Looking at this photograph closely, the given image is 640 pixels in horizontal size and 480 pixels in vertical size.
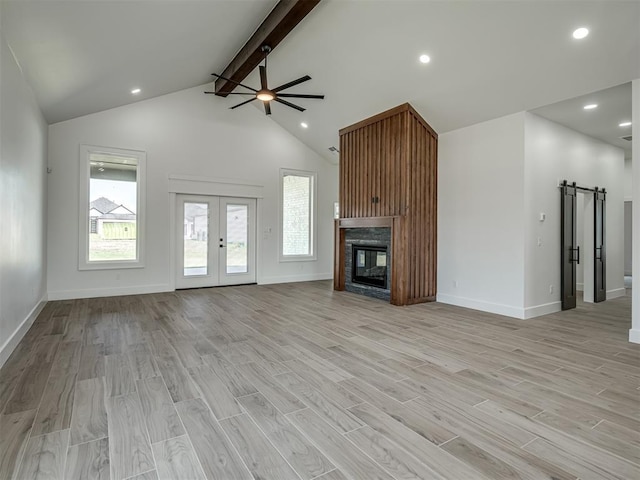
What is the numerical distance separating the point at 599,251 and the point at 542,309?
2.40 meters

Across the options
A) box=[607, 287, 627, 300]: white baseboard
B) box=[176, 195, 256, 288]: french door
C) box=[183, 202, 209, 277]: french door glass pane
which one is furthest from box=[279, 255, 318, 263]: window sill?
box=[607, 287, 627, 300]: white baseboard

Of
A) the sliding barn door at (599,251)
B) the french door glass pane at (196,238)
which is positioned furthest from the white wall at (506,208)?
the french door glass pane at (196,238)

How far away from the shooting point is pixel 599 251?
680 cm

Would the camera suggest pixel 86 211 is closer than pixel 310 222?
Yes

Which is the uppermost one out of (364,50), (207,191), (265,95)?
(364,50)

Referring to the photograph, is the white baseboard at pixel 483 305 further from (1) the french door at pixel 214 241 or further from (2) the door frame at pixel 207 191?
(1) the french door at pixel 214 241

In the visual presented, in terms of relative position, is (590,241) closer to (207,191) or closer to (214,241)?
(214,241)

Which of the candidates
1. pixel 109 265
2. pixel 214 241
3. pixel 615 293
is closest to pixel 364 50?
pixel 214 241

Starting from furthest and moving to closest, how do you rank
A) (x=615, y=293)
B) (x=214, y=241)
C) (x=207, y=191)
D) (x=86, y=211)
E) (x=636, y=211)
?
(x=214, y=241), (x=207, y=191), (x=615, y=293), (x=86, y=211), (x=636, y=211)

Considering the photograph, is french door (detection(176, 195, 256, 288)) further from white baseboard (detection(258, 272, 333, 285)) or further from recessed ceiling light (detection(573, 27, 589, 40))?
recessed ceiling light (detection(573, 27, 589, 40))

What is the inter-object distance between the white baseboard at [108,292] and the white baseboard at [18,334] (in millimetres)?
847

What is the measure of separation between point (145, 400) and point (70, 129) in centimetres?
613

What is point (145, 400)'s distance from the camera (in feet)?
8.52

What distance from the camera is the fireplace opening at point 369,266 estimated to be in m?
6.83
